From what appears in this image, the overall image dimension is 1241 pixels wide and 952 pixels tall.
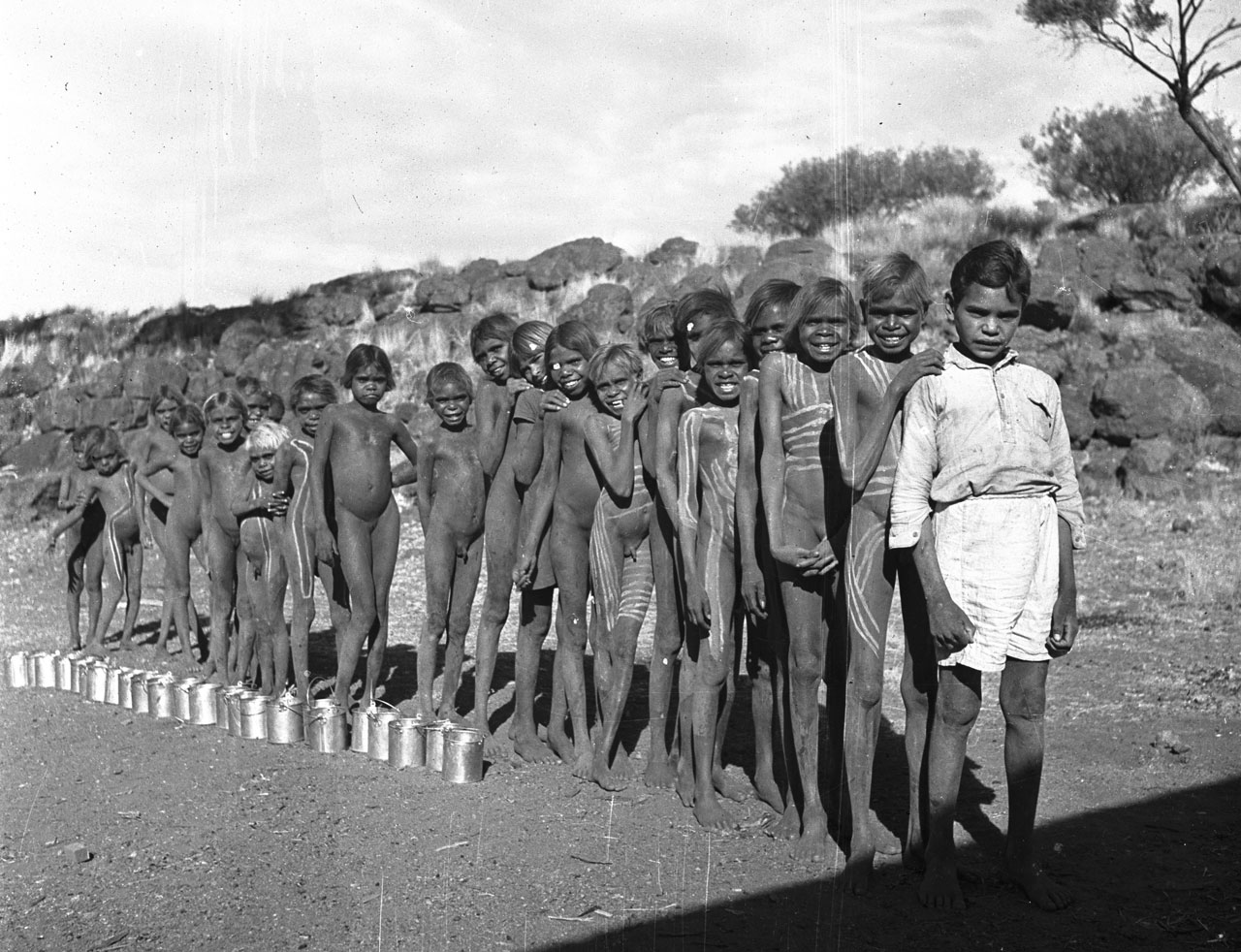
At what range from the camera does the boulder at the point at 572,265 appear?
2598 cm

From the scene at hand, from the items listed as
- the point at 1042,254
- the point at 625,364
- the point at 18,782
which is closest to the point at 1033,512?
the point at 625,364

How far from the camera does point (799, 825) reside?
16.3ft

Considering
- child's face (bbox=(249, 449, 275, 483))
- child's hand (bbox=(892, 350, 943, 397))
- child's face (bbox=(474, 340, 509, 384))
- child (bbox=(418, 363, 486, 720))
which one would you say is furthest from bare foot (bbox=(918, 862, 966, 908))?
Answer: child's face (bbox=(249, 449, 275, 483))

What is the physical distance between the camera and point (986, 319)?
414 cm

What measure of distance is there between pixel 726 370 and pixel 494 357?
69.8 inches

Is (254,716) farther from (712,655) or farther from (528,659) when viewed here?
(712,655)

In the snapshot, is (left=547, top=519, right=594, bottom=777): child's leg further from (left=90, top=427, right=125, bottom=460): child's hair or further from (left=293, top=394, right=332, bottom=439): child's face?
(left=90, top=427, right=125, bottom=460): child's hair

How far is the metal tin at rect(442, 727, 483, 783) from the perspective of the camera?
580 centimetres

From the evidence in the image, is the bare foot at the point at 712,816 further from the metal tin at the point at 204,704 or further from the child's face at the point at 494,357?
the metal tin at the point at 204,704

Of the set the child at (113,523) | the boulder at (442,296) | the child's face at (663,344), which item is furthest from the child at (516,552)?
the boulder at (442,296)

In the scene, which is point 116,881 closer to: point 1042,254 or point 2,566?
point 2,566

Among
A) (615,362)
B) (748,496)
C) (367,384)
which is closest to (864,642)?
(748,496)

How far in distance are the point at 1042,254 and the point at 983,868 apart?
17.6 meters

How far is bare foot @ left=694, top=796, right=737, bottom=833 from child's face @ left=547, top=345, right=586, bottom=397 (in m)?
2.09
